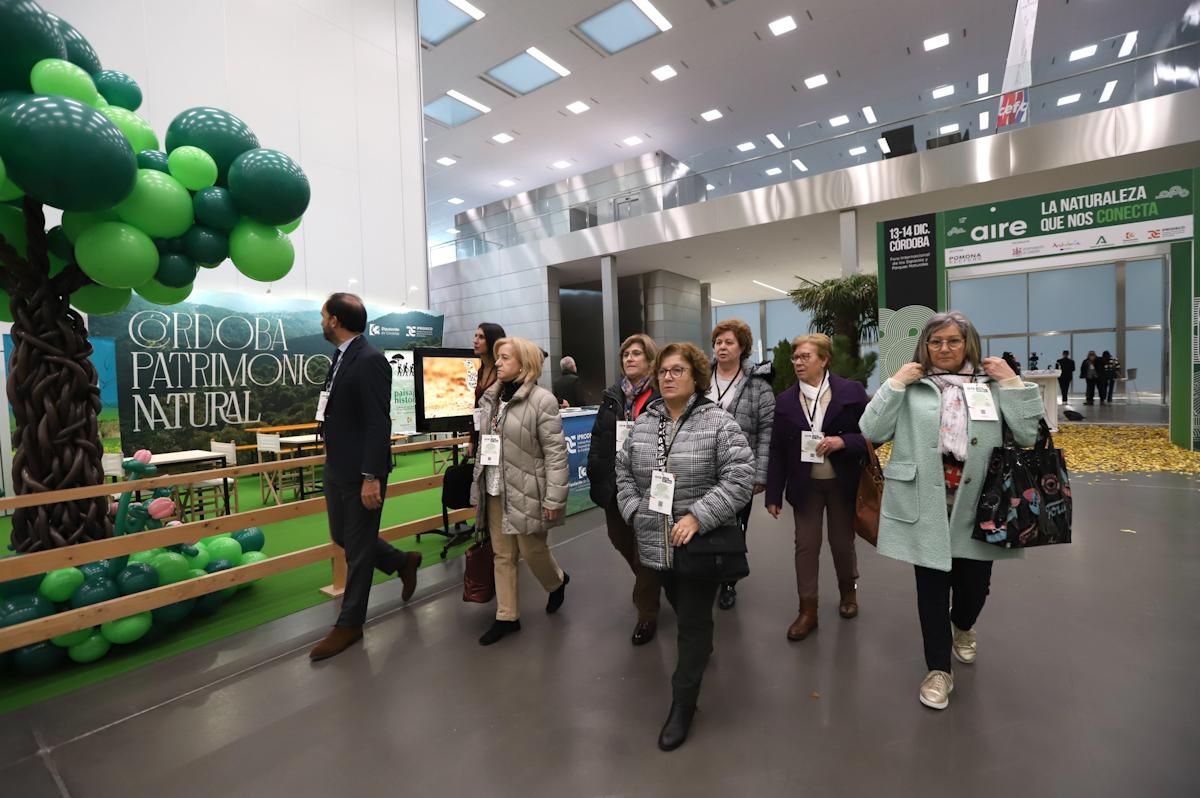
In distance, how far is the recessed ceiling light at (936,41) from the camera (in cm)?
1096

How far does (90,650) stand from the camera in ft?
8.88

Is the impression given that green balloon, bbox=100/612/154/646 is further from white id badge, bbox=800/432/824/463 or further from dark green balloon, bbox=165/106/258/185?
white id badge, bbox=800/432/824/463

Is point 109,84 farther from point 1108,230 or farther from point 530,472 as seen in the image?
point 1108,230

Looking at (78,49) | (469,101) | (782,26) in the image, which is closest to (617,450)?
(78,49)

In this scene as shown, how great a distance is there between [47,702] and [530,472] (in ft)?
7.59

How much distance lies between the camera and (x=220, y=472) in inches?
134

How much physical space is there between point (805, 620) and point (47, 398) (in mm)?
3934

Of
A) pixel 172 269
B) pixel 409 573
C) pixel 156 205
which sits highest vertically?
pixel 156 205

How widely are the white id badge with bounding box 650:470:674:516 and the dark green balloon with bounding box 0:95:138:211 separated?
2.52 m

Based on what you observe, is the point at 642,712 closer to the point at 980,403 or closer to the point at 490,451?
the point at 490,451

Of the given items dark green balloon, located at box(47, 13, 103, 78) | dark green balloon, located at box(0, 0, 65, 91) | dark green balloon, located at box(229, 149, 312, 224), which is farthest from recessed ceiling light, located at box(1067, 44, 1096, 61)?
dark green balloon, located at box(0, 0, 65, 91)

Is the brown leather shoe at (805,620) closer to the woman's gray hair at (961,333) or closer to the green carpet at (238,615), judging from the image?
the woman's gray hair at (961,333)

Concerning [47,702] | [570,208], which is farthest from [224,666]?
[570,208]

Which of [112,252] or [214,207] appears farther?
[214,207]
